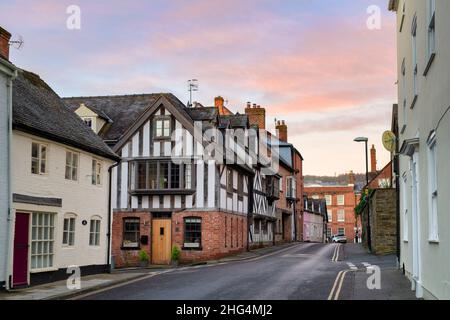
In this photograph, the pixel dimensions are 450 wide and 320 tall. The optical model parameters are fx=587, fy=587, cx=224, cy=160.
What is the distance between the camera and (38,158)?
63.8 feet

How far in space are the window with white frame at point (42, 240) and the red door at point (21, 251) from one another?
0.55 m

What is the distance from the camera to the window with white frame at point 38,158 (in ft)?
63.1

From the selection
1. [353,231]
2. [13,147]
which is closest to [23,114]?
[13,147]

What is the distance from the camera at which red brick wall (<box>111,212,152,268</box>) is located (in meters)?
33.8

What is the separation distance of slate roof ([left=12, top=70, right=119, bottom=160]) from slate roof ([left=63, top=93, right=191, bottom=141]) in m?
11.6

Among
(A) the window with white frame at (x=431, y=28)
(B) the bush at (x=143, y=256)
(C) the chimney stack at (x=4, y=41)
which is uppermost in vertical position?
(C) the chimney stack at (x=4, y=41)

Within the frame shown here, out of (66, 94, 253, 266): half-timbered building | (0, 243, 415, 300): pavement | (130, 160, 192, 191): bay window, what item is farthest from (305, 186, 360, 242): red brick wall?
(0, 243, 415, 300): pavement

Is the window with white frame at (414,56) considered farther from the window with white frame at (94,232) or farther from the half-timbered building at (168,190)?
the half-timbered building at (168,190)

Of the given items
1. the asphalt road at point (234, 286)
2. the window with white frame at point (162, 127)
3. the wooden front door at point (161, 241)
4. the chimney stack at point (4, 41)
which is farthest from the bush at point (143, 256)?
the chimney stack at point (4, 41)

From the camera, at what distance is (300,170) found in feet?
231

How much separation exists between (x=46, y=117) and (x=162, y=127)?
12.9 meters

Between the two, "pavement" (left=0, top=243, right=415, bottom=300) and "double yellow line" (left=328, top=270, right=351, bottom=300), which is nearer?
"double yellow line" (left=328, top=270, right=351, bottom=300)

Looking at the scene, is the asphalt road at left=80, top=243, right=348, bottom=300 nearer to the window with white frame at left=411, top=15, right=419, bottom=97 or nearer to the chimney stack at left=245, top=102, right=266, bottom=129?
the window with white frame at left=411, top=15, right=419, bottom=97
